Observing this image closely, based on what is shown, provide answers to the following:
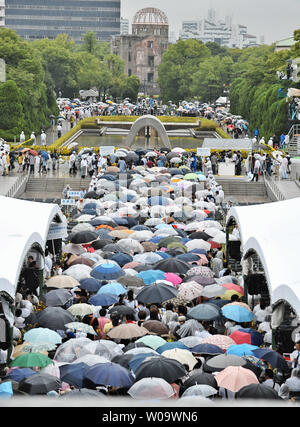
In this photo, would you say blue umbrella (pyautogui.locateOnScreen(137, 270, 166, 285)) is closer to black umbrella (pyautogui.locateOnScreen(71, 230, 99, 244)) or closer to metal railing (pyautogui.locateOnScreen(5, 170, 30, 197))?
black umbrella (pyautogui.locateOnScreen(71, 230, 99, 244))

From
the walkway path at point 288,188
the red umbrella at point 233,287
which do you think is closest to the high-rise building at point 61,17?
the walkway path at point 288,188

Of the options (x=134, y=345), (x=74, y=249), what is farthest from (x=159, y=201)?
(x=134, y=345)

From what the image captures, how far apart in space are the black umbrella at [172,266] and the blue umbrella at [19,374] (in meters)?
5.95

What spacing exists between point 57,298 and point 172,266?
284 cm

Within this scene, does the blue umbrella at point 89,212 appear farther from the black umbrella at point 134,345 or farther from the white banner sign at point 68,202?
the black umbrella at point 134,345

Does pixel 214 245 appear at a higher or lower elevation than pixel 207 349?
higher

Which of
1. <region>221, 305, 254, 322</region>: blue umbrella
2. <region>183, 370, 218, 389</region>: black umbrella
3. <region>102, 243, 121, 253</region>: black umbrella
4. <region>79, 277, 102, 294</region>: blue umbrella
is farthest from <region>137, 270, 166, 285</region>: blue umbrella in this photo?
<region>183, 370, 218, 389</region>: black umbrella

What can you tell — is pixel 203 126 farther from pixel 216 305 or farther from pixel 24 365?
pixel 24 365

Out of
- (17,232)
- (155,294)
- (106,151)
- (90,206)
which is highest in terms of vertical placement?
(106,151)

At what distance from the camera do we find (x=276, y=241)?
13031 mm

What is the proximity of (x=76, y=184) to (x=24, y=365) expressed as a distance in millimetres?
23079

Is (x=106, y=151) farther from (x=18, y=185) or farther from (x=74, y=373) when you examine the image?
(x=74, y=373)

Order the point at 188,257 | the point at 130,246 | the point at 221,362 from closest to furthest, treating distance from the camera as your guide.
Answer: the point at 221,362 < the point at 188,257 < the point at 130,246

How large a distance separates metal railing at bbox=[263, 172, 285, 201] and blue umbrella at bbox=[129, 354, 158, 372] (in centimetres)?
2053
